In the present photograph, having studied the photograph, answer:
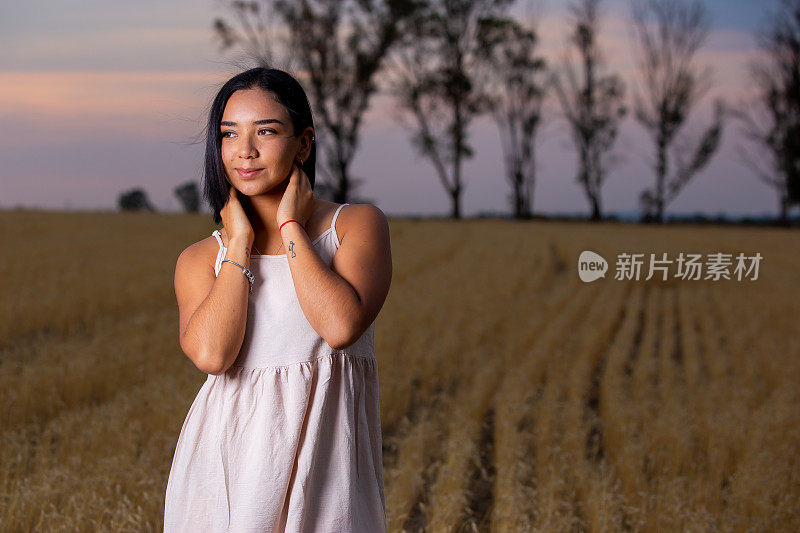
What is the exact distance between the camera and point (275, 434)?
6.49ft

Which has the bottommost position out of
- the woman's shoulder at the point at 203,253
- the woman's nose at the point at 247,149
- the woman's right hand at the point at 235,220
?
the woman's shoulder at the point at 203,253

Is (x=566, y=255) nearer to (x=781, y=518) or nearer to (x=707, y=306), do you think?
(x=707, y=306)

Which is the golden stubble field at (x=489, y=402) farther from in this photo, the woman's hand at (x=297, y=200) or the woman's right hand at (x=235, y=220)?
the woman's hand at (x=297, y=200)

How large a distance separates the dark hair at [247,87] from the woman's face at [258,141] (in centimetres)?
2

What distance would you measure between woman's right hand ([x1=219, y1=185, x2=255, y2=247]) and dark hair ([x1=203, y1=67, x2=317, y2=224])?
3 centimetres

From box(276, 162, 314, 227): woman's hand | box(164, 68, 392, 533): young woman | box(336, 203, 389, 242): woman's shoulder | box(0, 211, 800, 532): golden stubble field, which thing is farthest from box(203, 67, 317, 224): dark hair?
box(0, 211, 800, 532): golden stubble field

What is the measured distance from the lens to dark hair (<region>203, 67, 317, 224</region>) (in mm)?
2041

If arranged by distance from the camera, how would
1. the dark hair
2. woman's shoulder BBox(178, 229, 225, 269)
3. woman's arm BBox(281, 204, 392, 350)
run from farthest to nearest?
woman's shoulder BBox(178, 229, 225, 269) → the dark hair → woman's arm BBox(281, 204, 392, 350)

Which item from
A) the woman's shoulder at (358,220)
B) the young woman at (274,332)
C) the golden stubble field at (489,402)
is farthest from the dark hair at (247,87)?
the golden stubble field at (489,402)

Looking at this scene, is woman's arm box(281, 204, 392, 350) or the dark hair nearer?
woman's arm box(281, 204, 392, 350)

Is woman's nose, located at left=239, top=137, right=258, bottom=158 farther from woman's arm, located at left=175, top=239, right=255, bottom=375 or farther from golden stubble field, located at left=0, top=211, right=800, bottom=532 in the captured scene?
golden stubble field, located at left=0, top=211, right=800, bottom=532

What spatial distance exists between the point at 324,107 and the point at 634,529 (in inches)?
1109

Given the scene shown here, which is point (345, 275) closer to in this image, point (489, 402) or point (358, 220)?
point (358, 220)

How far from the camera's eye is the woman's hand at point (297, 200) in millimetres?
1988
